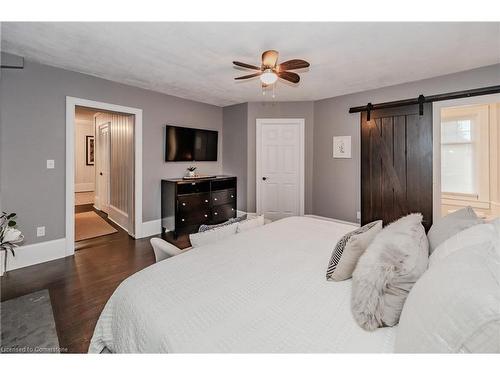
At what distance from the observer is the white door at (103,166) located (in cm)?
537

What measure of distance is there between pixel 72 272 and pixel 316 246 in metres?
2.71

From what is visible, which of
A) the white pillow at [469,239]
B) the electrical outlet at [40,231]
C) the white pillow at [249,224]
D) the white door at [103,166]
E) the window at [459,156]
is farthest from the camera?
the white door at [103,166]

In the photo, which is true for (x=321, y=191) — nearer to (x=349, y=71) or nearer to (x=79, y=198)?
(x=349, y=71)

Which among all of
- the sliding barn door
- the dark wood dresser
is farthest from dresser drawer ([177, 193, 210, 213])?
the sliding barn door

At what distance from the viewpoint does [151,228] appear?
4.29 metres

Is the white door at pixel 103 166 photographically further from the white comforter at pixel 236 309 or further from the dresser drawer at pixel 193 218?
the white comforter at pixel 236 309

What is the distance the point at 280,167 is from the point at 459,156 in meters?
3.22

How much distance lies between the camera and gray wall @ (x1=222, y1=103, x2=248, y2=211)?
503cm

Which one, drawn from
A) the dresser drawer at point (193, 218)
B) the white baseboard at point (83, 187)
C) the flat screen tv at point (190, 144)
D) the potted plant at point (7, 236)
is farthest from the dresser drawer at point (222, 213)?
the white baseboard at point (83, 187)

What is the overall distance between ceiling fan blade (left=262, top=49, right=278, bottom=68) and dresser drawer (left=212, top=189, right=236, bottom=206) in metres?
2.65

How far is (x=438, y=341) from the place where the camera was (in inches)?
29.3

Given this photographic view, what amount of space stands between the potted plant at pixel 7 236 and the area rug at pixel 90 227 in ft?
3.76

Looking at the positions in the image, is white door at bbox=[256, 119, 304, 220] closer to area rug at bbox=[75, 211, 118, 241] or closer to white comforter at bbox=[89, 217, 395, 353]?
area rug at bbox=[75, 211, 118, 241]
